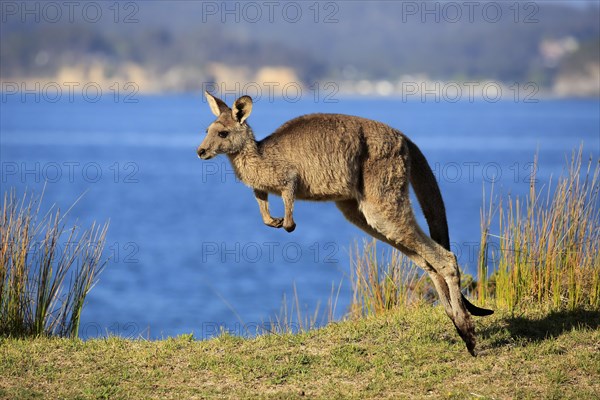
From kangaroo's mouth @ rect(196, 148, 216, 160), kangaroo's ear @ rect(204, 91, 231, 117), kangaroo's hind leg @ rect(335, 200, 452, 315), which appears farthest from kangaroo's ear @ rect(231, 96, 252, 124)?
kangaroo's hind leg @ rect(335, 200, 452, 315)

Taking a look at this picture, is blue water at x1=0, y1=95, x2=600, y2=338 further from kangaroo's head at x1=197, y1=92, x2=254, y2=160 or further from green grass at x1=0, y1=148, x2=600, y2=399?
green grass at x1=0, y1=148, x2=600, y2=399

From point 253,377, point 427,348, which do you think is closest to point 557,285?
point 427,348

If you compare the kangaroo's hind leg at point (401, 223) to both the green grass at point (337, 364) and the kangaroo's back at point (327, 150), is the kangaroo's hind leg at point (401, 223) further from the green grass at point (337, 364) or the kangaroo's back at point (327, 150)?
the green grass at point (337, 364)

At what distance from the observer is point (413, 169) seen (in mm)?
7840

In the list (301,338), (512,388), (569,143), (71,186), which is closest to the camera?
(512,388)

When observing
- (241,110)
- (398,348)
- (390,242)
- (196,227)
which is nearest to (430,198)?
(390,242)

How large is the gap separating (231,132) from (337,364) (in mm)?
A: 2170

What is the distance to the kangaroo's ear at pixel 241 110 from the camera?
7184 millimetres

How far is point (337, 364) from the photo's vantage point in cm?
757

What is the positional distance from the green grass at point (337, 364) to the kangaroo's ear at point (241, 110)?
210 cm

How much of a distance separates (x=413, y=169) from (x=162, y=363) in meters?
2.77

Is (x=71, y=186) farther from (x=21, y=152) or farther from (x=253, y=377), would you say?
(x=253, y=377)

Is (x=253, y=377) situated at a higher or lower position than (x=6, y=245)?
lower

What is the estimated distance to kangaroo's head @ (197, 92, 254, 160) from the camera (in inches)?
279
